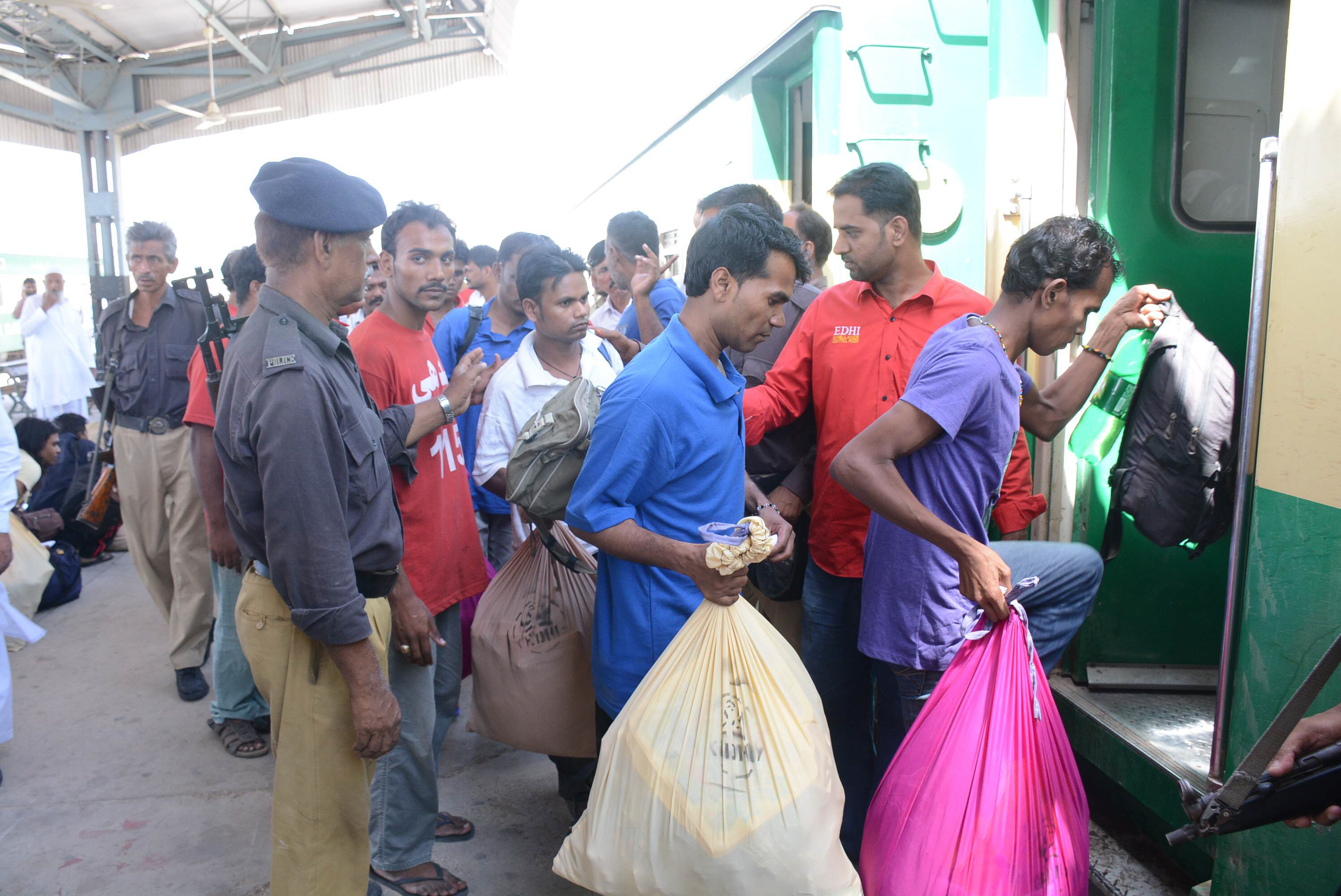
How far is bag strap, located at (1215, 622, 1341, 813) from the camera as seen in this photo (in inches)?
57.0

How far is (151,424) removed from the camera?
4336mm

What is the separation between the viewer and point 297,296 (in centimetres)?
193

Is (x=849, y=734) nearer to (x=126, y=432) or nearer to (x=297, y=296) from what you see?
(x=297, y=296)

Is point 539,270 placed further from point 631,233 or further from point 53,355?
point 53,355

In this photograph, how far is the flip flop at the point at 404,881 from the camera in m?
2.67

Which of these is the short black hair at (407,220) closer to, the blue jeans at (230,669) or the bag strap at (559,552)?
the bag strap at (559,552)

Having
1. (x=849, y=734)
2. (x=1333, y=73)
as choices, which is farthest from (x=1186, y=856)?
(x=1333, y=73)

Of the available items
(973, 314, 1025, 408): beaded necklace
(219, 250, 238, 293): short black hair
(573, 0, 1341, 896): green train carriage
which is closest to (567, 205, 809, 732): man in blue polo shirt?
(973, 314, 1025, 408): beaded necklace

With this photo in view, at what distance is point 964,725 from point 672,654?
65cm

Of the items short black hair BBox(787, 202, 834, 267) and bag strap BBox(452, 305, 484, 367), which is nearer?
short black hair BBox(787, 202, 834, 267)

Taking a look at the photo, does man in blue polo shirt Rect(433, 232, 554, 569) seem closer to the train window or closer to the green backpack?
the green backpack

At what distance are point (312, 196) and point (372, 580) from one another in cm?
86

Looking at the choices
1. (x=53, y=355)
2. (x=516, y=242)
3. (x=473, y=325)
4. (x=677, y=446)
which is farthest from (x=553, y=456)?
(x=53, y=355)

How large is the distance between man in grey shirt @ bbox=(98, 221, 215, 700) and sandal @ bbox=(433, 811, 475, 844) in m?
1.92
